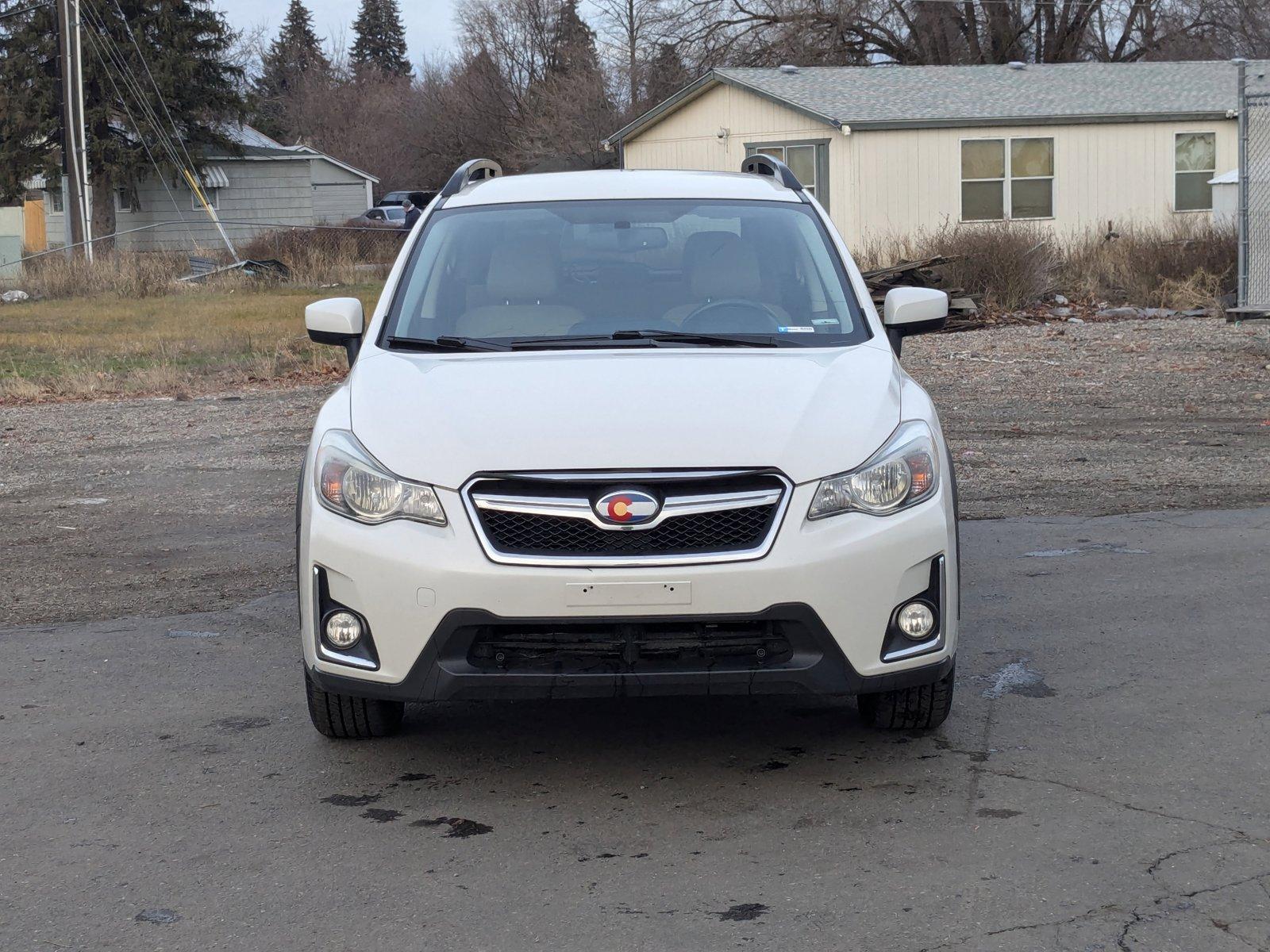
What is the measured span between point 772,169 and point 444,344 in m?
2.32

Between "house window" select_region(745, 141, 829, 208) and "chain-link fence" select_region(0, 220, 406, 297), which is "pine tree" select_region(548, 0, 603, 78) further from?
"house window" select_region(745, 141, 829, 208)

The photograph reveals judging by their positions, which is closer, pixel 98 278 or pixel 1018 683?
pixel 1018 683

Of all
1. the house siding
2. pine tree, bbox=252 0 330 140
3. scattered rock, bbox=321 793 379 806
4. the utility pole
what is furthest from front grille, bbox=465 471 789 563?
pine tree, bbox=252 0 330 140

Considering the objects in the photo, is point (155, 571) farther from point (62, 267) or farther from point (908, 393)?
point (62, 267)

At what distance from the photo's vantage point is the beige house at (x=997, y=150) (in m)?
29.9

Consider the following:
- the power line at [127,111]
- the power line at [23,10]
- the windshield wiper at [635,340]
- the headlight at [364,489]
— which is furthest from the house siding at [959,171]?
the headlight at [364,489]

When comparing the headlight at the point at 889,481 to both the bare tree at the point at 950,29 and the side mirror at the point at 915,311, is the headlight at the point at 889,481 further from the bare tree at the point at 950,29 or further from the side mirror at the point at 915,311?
the bare tree at the point at 950,29

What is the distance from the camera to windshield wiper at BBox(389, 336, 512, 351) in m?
5.18

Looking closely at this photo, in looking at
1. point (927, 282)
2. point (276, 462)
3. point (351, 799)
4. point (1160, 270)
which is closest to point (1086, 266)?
point (1160, 270)

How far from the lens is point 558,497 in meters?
4.18

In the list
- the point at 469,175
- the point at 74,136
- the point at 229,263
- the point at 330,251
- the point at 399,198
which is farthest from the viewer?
the point at 399,198

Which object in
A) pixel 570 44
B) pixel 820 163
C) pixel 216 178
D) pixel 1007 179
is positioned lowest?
pixel 1007 179

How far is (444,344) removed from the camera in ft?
17.1

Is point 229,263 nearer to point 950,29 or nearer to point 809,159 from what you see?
point 809,159
